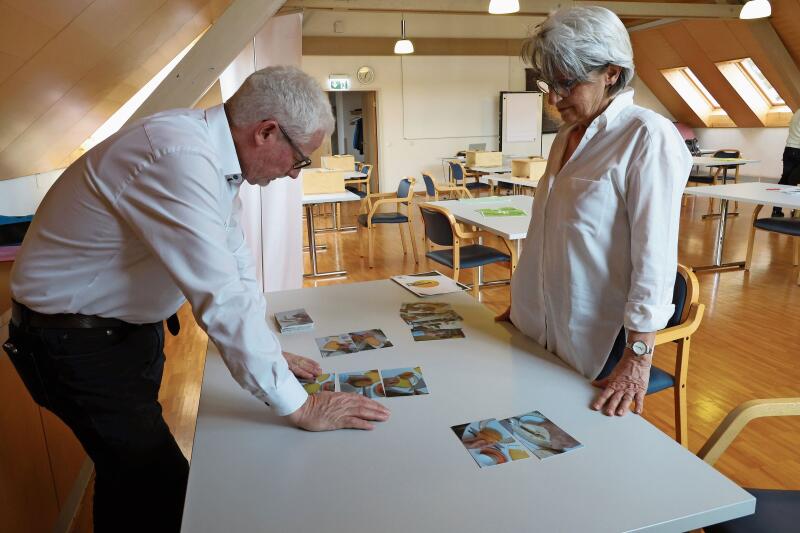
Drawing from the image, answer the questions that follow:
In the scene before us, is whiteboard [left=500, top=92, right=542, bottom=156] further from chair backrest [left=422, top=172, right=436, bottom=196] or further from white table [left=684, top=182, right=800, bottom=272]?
white table [left=684, top=182, right=800, bottom=272]

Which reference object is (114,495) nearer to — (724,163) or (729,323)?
(729,323)

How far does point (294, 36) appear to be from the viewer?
4.18 metres

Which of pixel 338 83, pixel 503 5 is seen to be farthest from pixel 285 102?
pixel 338 83

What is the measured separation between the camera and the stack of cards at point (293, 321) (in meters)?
1.73

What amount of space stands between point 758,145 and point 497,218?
11.1 m

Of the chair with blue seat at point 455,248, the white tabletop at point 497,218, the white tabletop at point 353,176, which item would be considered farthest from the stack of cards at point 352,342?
the white tabletop at point 353,176

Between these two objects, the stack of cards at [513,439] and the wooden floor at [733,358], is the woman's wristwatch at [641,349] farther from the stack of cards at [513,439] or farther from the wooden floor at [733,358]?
the wooden floor at [733,358]

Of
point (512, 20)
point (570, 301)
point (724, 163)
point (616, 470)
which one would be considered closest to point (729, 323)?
point (570, 301)

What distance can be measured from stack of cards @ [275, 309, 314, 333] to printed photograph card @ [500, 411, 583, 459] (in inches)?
30.4

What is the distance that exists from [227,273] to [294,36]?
353 centimetres

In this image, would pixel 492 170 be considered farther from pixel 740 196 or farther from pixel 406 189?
pixel 740 196

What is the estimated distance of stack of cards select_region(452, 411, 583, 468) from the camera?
3.48 feet

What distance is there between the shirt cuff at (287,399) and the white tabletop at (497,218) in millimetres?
2062

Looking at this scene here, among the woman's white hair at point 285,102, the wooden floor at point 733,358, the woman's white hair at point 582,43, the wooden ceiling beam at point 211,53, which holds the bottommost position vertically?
the wooden floor at point 733,358
